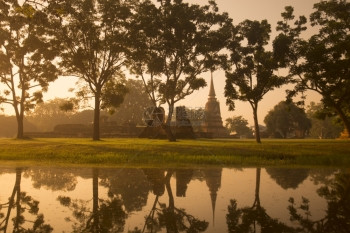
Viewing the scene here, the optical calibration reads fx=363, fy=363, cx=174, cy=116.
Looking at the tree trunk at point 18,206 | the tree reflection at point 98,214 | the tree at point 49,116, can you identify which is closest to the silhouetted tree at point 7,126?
the tree at point 49,116

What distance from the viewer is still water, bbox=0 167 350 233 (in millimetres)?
6695

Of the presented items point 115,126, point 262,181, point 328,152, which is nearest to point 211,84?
point 115,126

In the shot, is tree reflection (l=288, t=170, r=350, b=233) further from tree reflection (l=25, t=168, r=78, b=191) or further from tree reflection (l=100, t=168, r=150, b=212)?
tree reflection (l=25, t=168, r=78, b=191)

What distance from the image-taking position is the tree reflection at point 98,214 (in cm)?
649

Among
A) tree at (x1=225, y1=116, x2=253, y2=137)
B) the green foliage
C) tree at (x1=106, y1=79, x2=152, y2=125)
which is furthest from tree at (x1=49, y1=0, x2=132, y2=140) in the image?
tree at (x1=225, y1=116, x2=253, y2=137)

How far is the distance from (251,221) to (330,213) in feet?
6.16

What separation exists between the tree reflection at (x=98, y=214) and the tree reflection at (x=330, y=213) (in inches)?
133

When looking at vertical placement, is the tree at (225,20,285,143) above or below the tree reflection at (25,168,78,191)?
above

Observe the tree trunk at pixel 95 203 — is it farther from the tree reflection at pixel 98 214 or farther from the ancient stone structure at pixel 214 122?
the ancient stone structure at pixel 214 122

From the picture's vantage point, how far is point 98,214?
7.46 metres

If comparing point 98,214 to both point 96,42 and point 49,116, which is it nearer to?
point 96,42

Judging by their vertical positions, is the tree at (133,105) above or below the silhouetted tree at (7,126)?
above

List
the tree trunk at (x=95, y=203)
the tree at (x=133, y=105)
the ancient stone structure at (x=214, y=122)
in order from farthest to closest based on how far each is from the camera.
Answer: the tree at (x=133, y=105) → the ancient stone structure at (x=214, y=122) → the tree trunk at (x=95, y=203)

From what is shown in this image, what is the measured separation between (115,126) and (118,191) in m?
43.5
